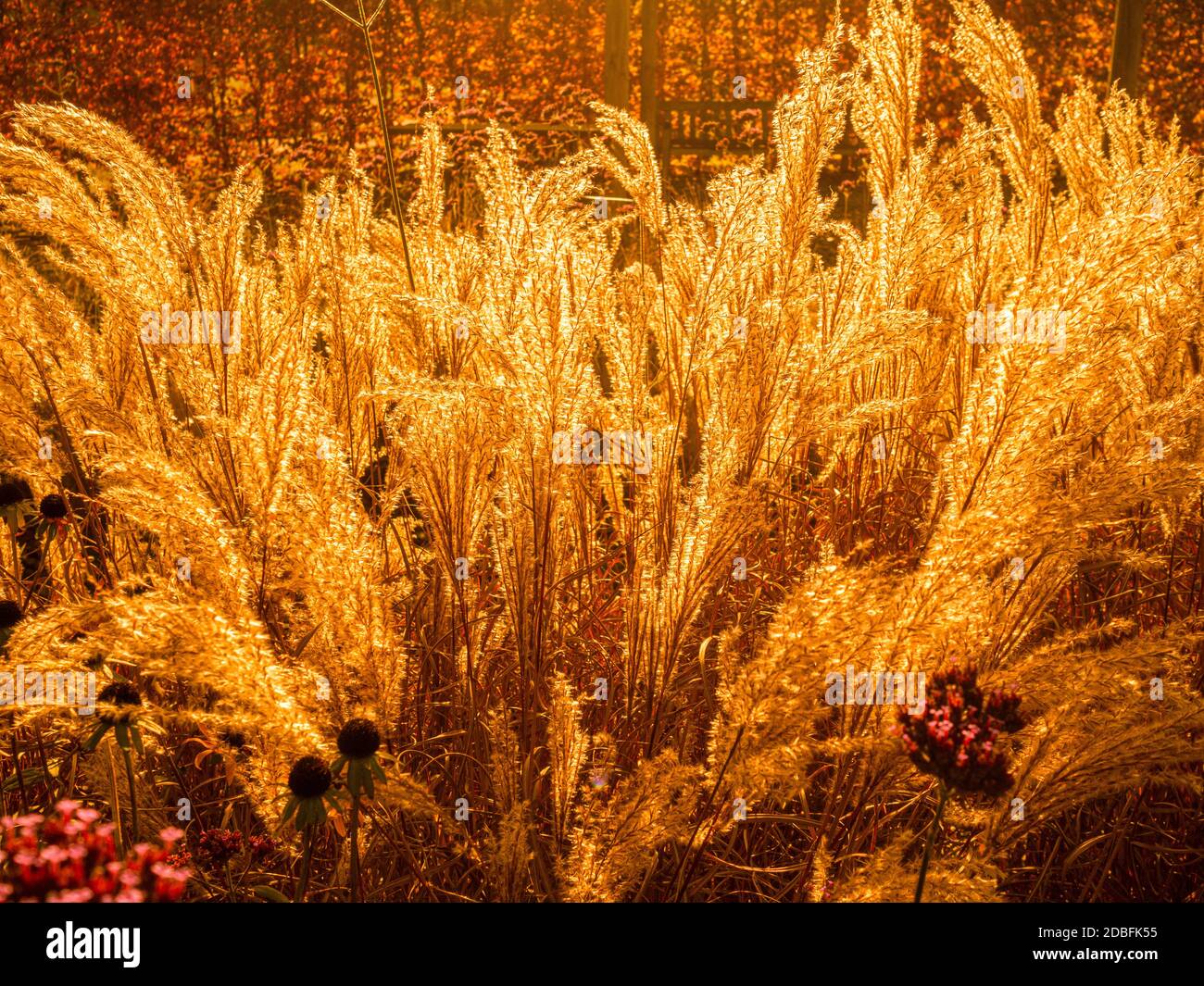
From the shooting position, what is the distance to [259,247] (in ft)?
6.95

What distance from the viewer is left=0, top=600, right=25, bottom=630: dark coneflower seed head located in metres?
1.53

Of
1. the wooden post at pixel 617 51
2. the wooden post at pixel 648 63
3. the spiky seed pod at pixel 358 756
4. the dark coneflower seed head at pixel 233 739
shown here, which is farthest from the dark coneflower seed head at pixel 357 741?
the wooden post at pixel 648 63

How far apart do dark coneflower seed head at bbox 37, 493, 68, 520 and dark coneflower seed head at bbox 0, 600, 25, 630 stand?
280mm

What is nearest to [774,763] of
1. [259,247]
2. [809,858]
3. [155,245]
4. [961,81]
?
[809,858]

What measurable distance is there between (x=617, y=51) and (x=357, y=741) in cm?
572

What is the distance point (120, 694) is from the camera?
4.33ft

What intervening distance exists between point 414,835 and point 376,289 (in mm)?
786

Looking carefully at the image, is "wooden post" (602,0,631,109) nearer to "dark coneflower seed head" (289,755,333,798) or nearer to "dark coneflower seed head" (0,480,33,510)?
"dark coneflower seed head" (0,480,33,510)

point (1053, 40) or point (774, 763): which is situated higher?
point (1053, 40)

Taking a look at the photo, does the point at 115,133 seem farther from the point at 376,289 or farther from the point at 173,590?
the point at 173,590

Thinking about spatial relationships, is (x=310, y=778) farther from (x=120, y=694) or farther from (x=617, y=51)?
(x=617, y=51)

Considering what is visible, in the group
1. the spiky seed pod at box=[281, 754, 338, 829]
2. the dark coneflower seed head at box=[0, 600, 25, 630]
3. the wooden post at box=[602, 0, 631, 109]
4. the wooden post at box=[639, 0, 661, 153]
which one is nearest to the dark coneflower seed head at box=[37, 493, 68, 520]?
the dark coneflower seed head at box=[0, 600, 25, 630]

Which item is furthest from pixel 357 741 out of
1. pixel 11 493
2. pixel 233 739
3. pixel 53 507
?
pixel 11 493

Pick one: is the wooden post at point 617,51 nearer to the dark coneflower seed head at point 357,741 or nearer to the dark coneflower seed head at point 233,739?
the dark coneflower seed head at point 233,739
